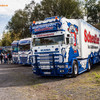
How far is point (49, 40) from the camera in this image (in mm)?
10453

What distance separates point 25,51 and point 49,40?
Result: 31.0ft

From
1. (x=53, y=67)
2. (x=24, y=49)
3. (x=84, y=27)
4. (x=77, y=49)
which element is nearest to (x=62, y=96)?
(x=53, y=67)

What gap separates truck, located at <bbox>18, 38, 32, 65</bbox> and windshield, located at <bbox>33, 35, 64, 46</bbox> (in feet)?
Answer: 26.3

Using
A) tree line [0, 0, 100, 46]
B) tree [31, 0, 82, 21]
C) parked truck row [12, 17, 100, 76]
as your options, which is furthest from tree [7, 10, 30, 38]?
parked truck row [12, 17, 100, 76]

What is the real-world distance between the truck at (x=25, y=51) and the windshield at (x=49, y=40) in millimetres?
8019

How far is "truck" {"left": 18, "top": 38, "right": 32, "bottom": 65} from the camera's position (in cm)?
1912

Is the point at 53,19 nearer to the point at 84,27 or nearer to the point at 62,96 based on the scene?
the point at 84,27

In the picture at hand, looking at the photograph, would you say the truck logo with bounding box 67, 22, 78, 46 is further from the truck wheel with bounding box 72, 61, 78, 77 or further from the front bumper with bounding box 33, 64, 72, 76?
the front bumper with bounding box 33, 64, 72, 76

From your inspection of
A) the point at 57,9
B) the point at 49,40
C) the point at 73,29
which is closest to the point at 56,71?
the point at 49,40

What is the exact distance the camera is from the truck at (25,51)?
1912 centimetres

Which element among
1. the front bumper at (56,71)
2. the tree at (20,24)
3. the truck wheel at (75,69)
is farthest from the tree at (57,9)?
the front bumper at (56,71)

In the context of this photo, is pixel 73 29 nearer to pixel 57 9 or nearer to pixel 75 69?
pixel 75 69

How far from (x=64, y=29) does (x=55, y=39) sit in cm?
81

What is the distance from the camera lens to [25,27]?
4103cm
